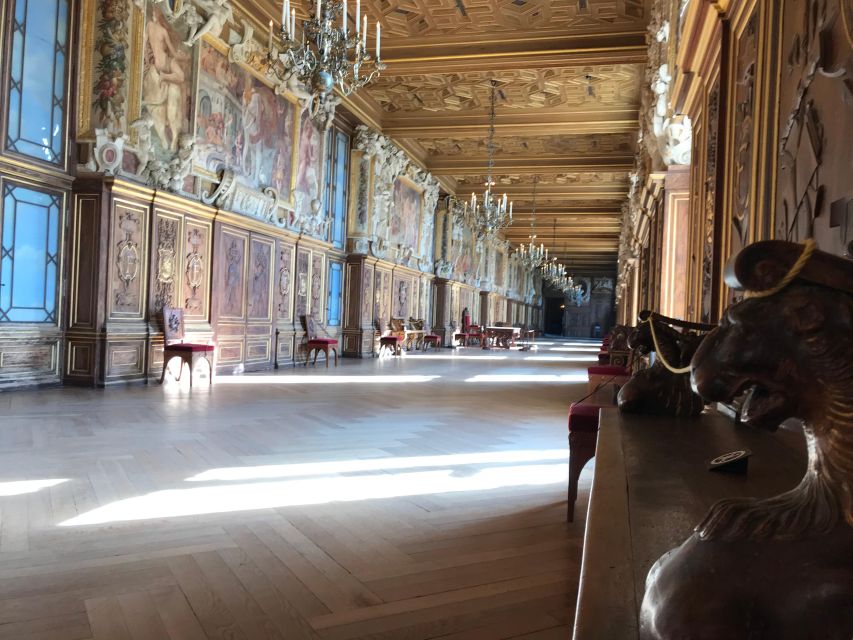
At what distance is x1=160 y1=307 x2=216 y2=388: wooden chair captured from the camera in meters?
8.46

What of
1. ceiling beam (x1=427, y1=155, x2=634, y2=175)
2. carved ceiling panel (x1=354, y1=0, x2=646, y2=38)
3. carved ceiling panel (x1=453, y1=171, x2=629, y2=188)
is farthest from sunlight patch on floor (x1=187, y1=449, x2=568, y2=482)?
carved ceiling panel (x1=453, y1=171, x2=629, y2=188)

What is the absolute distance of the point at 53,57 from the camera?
758 centimetres

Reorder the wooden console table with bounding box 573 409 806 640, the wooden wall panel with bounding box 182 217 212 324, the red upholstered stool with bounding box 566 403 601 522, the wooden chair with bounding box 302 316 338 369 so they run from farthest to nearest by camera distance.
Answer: the wooden chair with bounding box 302 316 338 369 → the wooden wall panel with bounding box 182 217 212 324 → the red upholstered stool with bounding box 566 403 601 522 → the wooden console table with bounding box 573 409 806 640

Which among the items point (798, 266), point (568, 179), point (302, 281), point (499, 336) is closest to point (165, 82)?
point (302, 281)

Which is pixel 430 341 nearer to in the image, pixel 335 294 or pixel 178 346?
pixel 335 294

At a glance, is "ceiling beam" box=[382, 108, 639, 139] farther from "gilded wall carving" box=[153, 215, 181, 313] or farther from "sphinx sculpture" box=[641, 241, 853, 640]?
"sphinx sculpture" box=[641, 241, 853, 640]

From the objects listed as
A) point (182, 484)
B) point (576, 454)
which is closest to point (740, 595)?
point (576, 454)

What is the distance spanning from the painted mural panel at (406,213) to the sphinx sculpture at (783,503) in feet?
56.3

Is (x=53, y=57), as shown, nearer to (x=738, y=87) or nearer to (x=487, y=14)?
(x=487, y=14)

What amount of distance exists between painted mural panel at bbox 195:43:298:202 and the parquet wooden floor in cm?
523

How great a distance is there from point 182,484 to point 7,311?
197 inches

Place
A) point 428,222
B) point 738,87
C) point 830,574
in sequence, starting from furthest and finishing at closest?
point 428,222
point 738,87
point 830,574

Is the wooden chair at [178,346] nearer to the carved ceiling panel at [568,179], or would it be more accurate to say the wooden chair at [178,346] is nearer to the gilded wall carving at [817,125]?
the gilded wall carving at [817,125]

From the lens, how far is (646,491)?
1.24m
